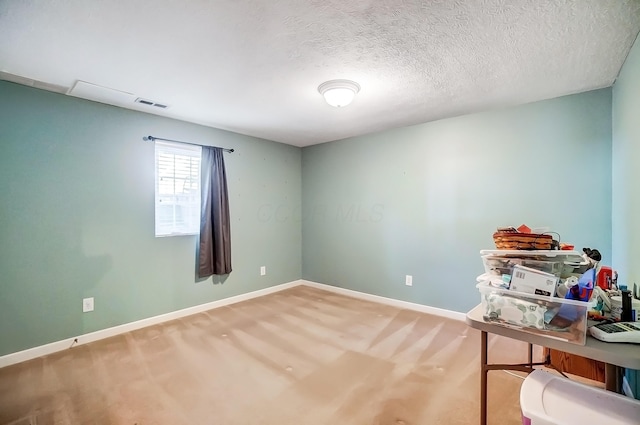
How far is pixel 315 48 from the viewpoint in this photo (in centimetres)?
189

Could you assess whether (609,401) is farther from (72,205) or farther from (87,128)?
(87,128)

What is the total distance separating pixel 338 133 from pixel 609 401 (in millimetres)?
3591

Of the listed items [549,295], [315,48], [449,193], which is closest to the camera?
[549,295]

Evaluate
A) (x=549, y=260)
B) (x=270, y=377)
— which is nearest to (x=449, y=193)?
(x=549, y=260)

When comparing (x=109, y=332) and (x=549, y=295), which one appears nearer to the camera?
(x=549, y=295)

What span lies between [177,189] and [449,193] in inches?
127

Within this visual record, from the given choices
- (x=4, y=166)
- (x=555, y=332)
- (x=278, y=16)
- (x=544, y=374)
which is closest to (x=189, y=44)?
(x=278, y=16)

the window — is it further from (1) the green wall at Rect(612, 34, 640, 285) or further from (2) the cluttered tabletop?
(1) the green wall at Rect(612, 34, 640, 285)

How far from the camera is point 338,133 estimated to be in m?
4.05

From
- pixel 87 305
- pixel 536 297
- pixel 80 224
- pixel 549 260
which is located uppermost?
pixel 80 224

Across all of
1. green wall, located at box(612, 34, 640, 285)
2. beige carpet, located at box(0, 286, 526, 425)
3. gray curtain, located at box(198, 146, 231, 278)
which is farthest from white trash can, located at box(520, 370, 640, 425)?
gray curtain, located at box(198, 146, 231, 278)

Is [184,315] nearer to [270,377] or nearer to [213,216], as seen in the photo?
[213,216]

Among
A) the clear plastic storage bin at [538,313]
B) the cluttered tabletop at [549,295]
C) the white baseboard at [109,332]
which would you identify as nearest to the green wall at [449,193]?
the white baseboard at [109,332]

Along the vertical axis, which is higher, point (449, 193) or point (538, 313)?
point (449, 193)
